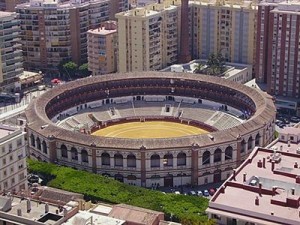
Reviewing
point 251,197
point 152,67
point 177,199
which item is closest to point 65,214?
point 251,197

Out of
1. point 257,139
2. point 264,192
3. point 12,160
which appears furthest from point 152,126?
point 264,192

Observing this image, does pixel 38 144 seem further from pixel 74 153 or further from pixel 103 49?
pixel 103 49

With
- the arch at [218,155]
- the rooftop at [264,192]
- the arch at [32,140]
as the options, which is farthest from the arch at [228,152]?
the arch at [32,140]

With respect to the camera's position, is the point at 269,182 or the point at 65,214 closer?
the point at 65,214

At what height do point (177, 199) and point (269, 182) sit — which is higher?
point (269, 182)

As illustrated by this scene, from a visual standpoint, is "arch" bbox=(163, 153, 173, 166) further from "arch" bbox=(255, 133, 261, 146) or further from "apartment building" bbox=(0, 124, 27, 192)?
"apartment building" bbox=(0, 124, 27, 192)

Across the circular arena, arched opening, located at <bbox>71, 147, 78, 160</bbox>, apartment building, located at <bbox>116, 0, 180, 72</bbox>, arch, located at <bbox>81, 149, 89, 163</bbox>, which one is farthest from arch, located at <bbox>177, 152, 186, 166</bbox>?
apartment building, located at <bbox>116, 0, 180, 72</bbox>

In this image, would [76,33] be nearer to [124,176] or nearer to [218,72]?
[218,72]
